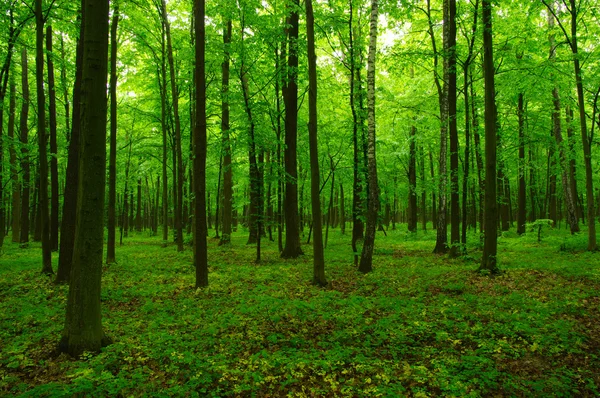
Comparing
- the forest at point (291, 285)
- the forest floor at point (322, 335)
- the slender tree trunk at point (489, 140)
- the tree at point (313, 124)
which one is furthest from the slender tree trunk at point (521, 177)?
the tree at point (313, 124)

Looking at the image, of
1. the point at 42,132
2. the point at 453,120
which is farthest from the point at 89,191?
the point at 453,120

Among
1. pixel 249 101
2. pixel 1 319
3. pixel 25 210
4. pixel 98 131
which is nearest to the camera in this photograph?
pixel 98 131

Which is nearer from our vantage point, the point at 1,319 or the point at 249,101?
the point at 1,319

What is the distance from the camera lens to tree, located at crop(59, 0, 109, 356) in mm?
5066

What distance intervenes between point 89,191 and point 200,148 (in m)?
4.27

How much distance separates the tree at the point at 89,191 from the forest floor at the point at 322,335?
1.47ft

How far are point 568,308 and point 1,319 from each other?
12.0 m

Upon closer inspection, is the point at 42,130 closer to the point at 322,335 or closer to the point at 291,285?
the point at 291,285

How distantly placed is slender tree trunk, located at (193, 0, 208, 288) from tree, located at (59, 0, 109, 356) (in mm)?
3764

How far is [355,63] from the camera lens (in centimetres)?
1434

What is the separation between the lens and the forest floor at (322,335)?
14.6 feet

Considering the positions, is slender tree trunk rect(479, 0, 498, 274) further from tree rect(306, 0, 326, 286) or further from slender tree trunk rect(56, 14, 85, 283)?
slender tree trunk rect(56, 14, 85, 283)

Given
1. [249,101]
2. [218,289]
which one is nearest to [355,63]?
[249,101]

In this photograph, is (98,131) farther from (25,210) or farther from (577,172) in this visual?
(577,172)
